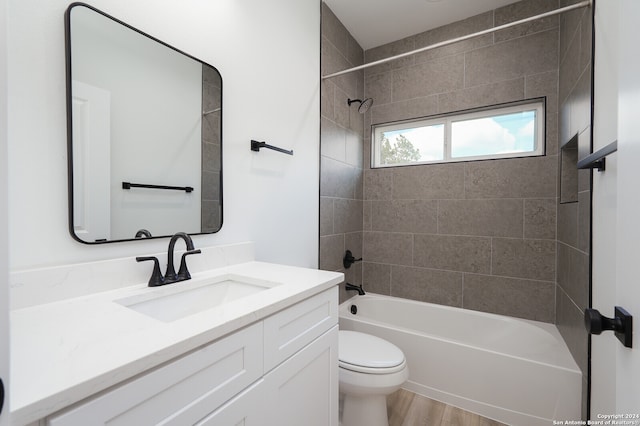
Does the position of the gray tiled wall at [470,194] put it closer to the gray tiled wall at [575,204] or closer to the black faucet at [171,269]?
the gray tiled wall at [575,204]

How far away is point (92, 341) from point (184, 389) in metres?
0.23

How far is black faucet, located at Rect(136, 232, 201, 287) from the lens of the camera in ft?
3.45

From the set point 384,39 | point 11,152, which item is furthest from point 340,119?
point 11,152

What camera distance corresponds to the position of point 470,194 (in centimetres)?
232

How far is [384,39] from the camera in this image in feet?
8.61

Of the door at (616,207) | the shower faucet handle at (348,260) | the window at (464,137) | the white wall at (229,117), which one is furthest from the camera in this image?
the shower faucet handle at (348,260)

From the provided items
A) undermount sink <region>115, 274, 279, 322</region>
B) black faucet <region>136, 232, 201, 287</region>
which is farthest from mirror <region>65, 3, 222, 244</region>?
undermount sink <region>115, 274, 279, 322</region>

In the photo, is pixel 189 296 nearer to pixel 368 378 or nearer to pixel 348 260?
pixel 368 378

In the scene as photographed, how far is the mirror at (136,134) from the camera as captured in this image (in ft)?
3.05

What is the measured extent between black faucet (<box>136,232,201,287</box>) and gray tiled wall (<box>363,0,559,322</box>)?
195cm

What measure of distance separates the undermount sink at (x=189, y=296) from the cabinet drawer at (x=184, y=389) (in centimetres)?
36

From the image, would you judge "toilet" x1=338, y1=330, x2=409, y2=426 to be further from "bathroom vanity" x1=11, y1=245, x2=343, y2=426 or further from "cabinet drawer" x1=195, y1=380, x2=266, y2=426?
"cabinet drawer" x1=195, y1=380, x2=266, y2=426

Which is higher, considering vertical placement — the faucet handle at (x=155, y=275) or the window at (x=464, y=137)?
the window at (x=464, y=137)

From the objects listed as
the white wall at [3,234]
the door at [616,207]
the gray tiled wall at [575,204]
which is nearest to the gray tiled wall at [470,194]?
the gray tiled wall at [575,204]
